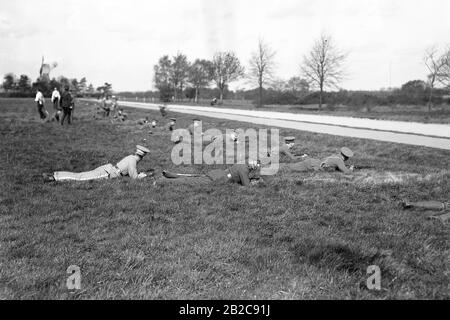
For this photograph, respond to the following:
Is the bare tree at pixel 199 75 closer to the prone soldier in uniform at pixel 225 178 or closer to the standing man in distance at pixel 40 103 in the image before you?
the standing man in distance at pixel 40 103

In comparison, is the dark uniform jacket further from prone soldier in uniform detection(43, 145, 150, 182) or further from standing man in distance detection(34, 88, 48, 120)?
standing man in distance detection(34, 88, 48, 120)

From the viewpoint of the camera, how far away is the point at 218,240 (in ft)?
14.0

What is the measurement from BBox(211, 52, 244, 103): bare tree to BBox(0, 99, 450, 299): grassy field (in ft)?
172

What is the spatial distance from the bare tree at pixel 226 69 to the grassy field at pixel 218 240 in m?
52.4

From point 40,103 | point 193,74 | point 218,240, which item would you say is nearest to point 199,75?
point 193,74

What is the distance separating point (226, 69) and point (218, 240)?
55996 mm

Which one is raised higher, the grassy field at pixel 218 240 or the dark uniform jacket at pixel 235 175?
the dark uniform jacket at pixel 235 175

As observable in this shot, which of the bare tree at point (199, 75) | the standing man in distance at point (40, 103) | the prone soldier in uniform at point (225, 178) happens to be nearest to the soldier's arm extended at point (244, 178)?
the prone soldier in uniform at point (225, 178)

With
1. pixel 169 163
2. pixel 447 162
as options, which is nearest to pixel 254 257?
pixel 169 163

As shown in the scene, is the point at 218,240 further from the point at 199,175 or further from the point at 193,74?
the point at 193,74

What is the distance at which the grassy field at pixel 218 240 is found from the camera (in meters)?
3.30

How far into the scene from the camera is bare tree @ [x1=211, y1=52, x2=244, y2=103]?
58188mm

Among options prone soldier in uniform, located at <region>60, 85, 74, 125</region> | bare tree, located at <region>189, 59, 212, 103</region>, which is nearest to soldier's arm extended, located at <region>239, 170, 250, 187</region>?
prone soldier in uniform, located at <region>60, 85, 74, 125</region>
